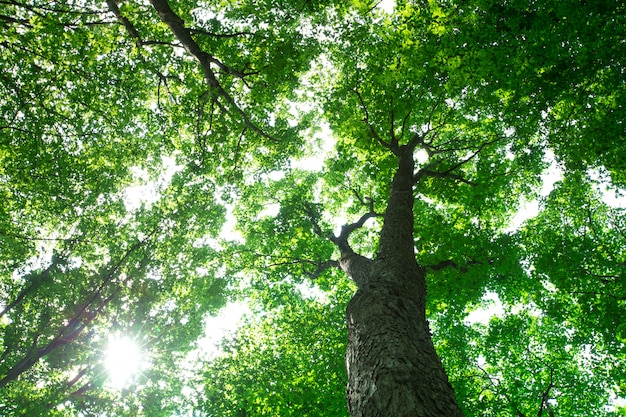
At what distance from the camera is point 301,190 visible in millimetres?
13070

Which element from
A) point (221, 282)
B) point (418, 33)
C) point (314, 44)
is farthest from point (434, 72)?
point (221, 282)

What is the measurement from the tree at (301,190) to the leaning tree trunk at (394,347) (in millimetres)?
86

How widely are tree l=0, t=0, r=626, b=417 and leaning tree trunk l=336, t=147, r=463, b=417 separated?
0.28ft

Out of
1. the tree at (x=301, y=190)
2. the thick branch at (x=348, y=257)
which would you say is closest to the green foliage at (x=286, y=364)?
Result: the tree at (x=301, y=190)

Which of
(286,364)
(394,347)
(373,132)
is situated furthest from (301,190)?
(394,347)

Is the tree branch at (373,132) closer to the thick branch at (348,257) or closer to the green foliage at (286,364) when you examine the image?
the thick branch at (348,257)

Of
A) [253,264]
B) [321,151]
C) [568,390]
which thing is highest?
[321,151]

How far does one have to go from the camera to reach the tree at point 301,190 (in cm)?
780

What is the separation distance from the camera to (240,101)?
34.6 ft

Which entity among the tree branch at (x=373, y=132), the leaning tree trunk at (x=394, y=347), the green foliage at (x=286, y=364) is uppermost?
the tree branch at (x=373, y=132)

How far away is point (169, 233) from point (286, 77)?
9.08 metres

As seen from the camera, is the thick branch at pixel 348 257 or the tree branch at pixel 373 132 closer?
the thick branch at pixel 348 257

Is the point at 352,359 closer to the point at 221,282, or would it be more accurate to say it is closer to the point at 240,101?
the point at 240,101

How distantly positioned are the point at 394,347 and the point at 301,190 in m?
10.0
